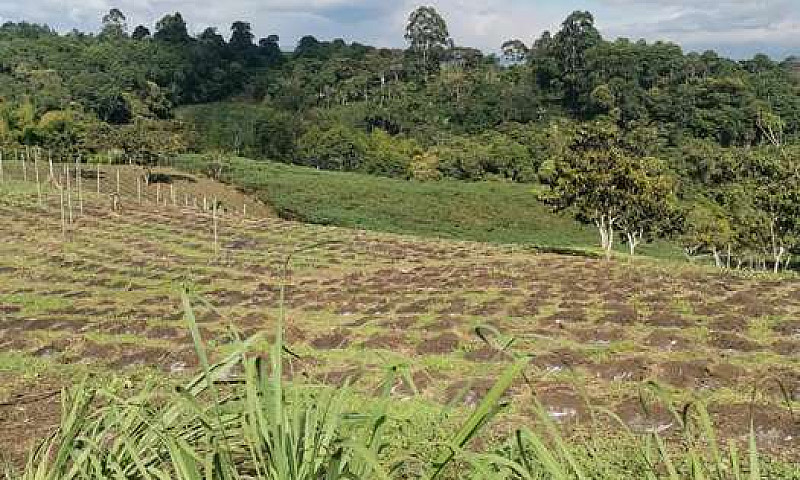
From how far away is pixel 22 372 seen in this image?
39.8ft

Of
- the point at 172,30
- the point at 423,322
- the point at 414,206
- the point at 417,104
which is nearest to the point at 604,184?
the point at 423,322

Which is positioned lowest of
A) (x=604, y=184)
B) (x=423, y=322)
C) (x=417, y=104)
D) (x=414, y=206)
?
(x=414, y=206)

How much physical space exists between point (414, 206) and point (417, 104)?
130ft

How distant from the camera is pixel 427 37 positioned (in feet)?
387

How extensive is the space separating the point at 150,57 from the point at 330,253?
9078cm

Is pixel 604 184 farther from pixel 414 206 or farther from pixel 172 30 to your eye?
pixel 172 30

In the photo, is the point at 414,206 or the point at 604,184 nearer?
the point at 604,184

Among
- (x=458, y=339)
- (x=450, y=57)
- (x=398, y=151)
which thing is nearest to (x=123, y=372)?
(x=458, y=339)

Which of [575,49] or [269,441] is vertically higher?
[575,49]

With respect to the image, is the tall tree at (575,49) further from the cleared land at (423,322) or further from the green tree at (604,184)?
the cleared land at (423,322)

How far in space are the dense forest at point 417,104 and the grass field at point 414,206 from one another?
13.6ft

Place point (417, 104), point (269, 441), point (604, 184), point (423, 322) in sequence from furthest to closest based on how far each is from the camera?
1. point (417, 104)
2. point (604, 184)
3. point (423, 322)
4. point (269, 441)

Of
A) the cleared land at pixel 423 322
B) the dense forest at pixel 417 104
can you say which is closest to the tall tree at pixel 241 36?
the dense forest at pixel 417 104

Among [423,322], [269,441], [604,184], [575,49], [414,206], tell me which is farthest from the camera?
[575,49]
